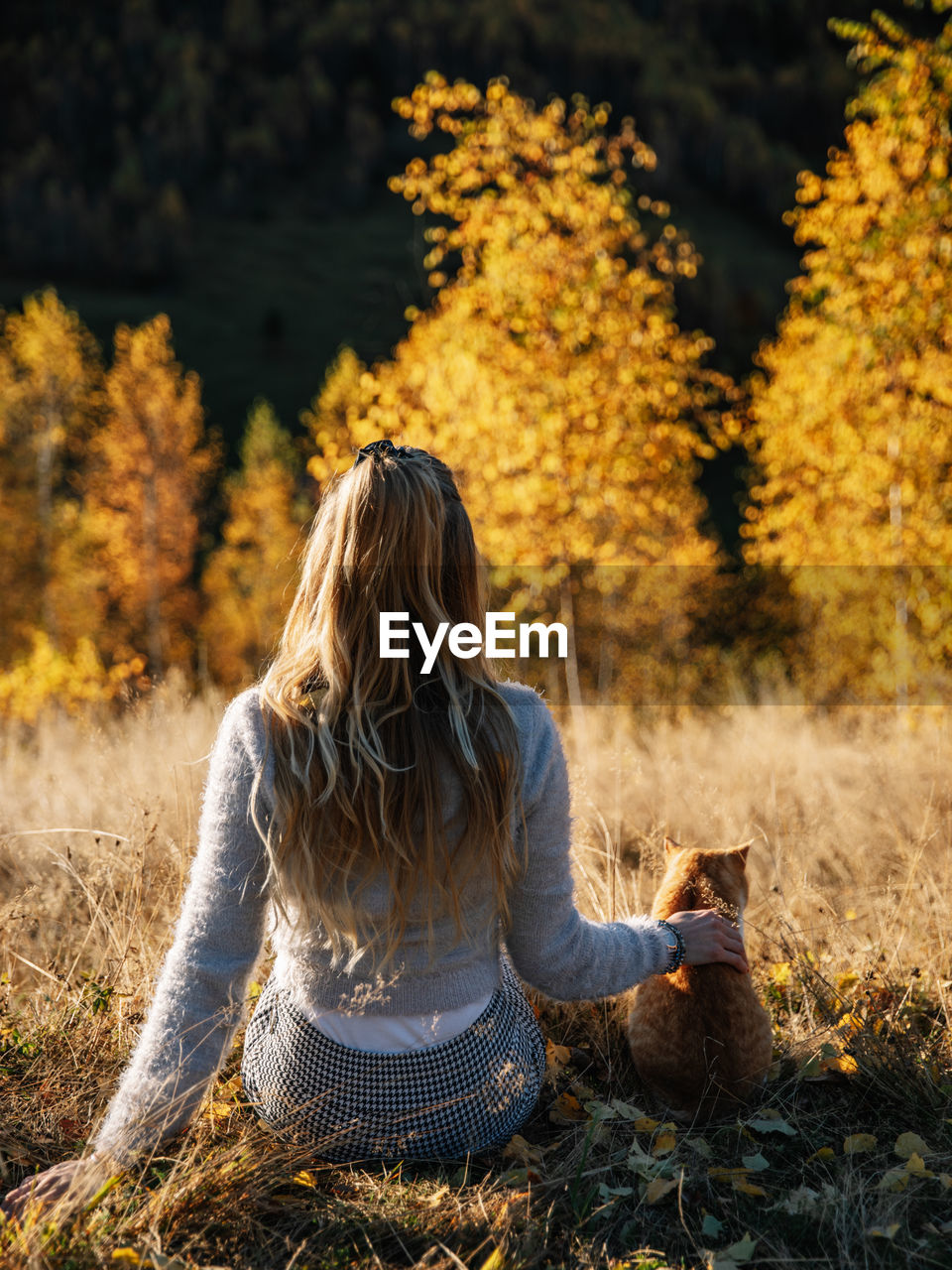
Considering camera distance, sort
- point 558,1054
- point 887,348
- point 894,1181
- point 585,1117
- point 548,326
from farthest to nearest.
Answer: point 548,326 < point 887,348 < point 558,1054 < point 585,1117 < point 894,1181

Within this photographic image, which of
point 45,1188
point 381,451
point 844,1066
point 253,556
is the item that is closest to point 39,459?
point 253,556

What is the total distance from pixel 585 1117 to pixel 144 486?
22485mm

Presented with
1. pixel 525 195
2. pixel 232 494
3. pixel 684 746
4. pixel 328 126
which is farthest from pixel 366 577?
pixel 328 126

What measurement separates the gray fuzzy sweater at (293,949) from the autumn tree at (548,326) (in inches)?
207

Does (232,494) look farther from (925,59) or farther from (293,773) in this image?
(293,773)

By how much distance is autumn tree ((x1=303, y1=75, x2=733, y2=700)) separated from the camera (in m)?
6.54

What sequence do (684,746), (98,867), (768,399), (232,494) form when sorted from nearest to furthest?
1. (98,867)
2. (684,746)
3. (768,399)
4. (232,494)

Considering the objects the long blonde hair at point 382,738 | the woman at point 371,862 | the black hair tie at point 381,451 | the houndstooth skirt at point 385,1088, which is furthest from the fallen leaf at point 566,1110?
the black hair tie at point 381,451

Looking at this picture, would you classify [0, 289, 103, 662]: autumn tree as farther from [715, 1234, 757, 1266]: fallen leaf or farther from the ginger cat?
[715, 1234, 757, 1266]: fallen leaf

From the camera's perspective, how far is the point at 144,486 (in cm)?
2189

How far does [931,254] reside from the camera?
631 centimetres

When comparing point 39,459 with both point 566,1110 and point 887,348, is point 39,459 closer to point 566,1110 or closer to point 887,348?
point 887,348

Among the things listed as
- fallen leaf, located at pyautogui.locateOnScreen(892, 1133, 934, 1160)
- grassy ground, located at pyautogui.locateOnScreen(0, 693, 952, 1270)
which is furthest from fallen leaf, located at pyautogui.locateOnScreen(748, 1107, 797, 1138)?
fallen leaf, located at pyautogui.locateOnScreen(892, 1133, 934, 1160)

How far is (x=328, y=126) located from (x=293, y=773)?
361 ft
